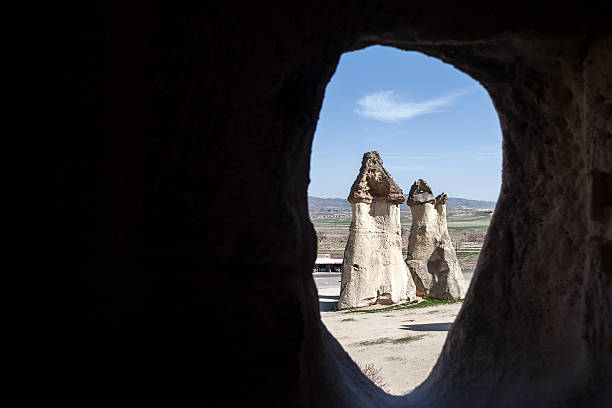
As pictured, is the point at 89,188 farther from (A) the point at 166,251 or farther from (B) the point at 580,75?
(B) the point at 580,75

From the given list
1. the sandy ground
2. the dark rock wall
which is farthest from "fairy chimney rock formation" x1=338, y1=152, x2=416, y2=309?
the dark rock wall

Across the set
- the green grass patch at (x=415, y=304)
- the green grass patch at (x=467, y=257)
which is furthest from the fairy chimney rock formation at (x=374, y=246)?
the green grass patch at (x=467, y=257)

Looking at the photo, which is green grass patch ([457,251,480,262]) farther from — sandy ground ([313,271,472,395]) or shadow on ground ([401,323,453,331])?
shadow on ground ([401,323,453,331])

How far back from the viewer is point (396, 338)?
256 inches

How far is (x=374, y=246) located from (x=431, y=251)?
2119 millimetres

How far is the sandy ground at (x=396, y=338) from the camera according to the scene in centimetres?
468

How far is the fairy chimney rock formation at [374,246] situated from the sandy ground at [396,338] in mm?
633

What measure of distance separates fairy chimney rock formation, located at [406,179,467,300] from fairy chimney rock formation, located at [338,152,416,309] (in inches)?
27.0

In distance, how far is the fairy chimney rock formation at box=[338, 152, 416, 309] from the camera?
30.7ft

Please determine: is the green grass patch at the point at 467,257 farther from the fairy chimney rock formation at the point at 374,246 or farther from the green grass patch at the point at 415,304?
the fairy chimney rock formation at the point at 374,246

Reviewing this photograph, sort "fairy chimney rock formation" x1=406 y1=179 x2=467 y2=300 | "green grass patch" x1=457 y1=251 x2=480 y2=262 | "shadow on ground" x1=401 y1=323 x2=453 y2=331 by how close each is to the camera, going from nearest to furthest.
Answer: "shadow on ground" x1=401 y1=323 x2=453 y2=331, "fairy chimney rock formation" x1=406 y1=179 x2=467 y2=300, "green grass patch" x1=457 y1=251 x2=480 y2=262

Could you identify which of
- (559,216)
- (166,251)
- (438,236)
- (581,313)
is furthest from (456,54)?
(438,236)

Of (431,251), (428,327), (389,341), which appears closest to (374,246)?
(431,251)

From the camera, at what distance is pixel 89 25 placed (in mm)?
947
